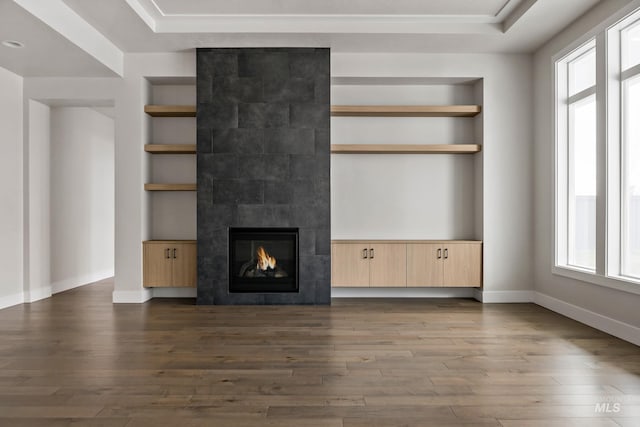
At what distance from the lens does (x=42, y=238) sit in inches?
231

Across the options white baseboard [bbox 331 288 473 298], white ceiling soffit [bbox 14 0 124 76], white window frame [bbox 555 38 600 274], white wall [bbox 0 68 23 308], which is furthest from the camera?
white baseboard [bbox 331 288 473 298]

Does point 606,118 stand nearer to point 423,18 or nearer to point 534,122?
point 534,122

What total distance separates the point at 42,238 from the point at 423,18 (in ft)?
16.6

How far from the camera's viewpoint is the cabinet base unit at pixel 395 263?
5.48 metres

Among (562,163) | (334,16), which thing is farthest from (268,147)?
(562,163)

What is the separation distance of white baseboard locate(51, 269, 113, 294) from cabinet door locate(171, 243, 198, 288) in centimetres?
191

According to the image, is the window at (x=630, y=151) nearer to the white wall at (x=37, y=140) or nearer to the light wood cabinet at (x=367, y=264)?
the light wood cabinet at (x=367, y=264)

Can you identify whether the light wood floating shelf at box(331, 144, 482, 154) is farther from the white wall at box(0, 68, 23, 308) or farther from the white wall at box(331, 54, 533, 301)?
the white wall at box(0, 68, 23, 308)

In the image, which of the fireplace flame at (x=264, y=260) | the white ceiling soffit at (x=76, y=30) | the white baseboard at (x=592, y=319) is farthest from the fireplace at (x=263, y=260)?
the white baseboard at (x=592, y=319)

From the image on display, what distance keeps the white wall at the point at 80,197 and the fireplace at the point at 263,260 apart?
2632mm

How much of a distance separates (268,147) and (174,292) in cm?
209

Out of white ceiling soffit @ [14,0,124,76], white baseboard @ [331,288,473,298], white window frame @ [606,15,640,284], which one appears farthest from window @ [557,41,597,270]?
white ceiling soffit @ [14,0,124,76]

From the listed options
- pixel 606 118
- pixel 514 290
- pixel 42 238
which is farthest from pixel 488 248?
pixel 42 238

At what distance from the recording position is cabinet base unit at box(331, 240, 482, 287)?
5.48 m
